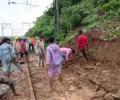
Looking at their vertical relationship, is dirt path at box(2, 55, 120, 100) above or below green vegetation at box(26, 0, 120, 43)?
below

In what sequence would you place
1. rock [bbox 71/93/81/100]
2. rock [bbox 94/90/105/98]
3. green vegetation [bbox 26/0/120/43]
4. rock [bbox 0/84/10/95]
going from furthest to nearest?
green vegetation [bbox 26/0/120/43], rock [bbox 0/84/10/95], rock [bbox 94/90/105/98], rock [bbox 71/93/81/100]

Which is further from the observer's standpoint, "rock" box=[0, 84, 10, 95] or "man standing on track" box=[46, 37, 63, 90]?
"rock" box=[0, 84, 10, 95]

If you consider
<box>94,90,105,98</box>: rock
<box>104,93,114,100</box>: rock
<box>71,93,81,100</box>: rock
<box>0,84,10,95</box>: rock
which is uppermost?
<box>104,93,114,100</box>: rock

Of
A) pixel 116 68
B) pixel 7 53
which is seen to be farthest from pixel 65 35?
pixel 7 53

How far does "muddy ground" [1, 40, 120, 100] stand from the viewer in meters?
12.8

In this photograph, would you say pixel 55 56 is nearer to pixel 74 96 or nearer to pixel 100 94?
pixel 74 96

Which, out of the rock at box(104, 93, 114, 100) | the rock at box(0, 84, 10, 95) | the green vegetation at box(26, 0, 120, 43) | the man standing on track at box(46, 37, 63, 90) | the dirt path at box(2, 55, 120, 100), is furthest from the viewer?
the green vegetation at box(26, 0, 120, 43)

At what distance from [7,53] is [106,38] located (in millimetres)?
8678

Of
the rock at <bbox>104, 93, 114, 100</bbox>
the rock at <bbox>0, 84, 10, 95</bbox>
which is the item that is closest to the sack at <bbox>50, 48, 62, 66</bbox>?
the rock at <bbox>0, 84, 10, 95</bbox>

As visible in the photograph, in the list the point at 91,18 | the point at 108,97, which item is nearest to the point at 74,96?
the point at 108,97

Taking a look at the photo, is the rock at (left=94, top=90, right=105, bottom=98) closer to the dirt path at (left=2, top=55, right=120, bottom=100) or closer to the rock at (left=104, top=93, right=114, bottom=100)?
the dirt path at (left=2, top=55, right=120, bottom=100)

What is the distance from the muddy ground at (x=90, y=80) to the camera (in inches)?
503

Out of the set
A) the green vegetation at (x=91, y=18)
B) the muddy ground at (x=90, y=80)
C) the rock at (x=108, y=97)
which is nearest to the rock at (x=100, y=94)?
the muddy ground at (x=90, y=80)

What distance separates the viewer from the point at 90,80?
607 inches
